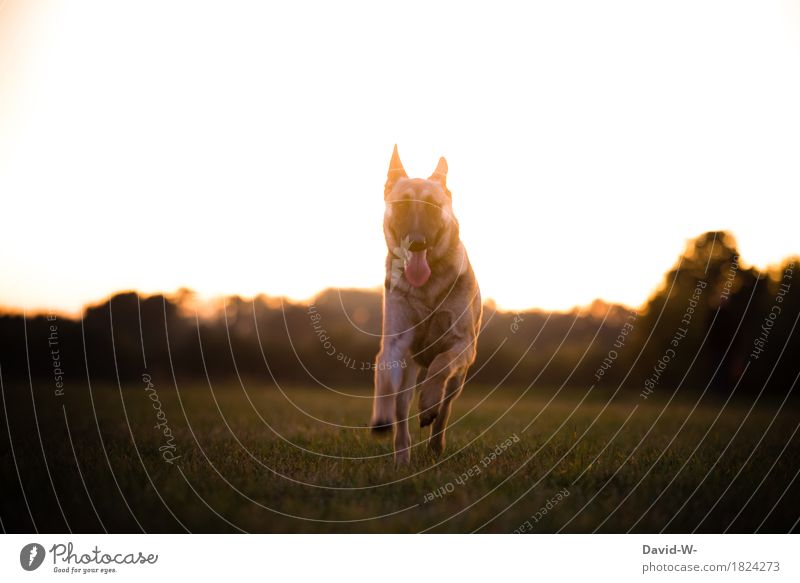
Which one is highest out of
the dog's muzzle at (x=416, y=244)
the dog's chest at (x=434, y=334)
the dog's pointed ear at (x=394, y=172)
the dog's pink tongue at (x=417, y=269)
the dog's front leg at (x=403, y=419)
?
the dog's pointed ear at (x=394, y=172)

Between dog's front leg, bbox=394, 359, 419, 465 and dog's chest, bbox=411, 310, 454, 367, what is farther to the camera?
dog's chest, bbox=411, 310, 454, 367

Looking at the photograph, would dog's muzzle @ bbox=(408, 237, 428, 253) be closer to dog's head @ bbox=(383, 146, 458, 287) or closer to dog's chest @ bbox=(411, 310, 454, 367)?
dog's head @ bbox=(383, 146, 458, 287)

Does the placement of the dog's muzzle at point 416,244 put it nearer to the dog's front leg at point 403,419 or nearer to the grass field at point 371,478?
the dog's front leg at point 403,419

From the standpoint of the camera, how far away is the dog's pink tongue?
17.7ft

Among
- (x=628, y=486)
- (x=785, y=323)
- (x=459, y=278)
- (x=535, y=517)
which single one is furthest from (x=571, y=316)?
A: (x=535, y=517)

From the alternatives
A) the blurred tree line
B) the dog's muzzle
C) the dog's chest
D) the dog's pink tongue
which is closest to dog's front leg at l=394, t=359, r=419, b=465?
the dog's chest

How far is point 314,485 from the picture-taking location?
14.5 feet

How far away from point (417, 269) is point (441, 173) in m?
1.04

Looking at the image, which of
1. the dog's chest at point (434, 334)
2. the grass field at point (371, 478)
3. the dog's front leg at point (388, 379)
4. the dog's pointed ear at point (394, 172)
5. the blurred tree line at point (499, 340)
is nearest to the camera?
the grass field at point (371, 478)

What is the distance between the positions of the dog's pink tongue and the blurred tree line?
6.85 ft

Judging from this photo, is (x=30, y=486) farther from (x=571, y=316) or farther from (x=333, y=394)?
(x=333, y=394)

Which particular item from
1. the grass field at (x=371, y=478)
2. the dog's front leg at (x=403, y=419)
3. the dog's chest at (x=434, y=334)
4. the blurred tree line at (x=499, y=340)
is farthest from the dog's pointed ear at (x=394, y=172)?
→ the grass field at (x=371, y=478)

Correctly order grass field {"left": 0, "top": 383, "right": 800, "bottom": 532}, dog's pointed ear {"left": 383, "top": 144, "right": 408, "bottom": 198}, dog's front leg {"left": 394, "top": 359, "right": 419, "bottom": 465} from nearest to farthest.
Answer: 1. grass field {"left": 0, "top": 383, "right": 800, "bottom": 532}
2. dog's front leg {"left": 394, "top": 359, "right": 419, "bottom": 465}
3. dog's pointed ear {"left": 383, "top": 144, "right": 408, "bottom": 198}

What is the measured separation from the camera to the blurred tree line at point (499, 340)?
672 cm
